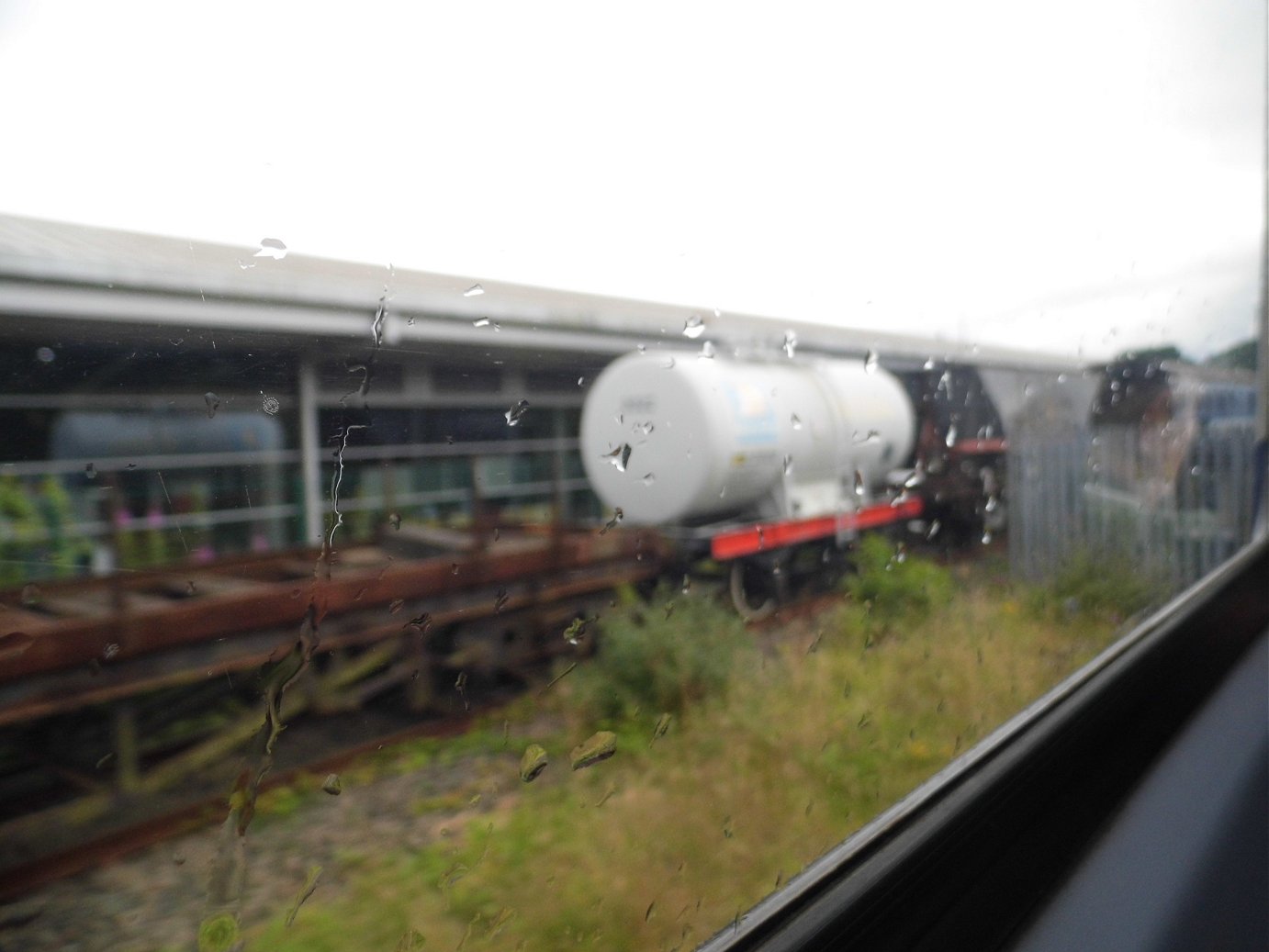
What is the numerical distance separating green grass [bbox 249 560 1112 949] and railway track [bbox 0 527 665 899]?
143 mm

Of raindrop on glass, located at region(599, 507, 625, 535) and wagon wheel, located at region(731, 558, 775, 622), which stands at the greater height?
raindrop on glass, located at region(599, 507, 625, 535)

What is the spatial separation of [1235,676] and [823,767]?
166 centimetres

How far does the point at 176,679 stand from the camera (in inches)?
29.4

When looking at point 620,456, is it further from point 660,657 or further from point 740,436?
point 740,436

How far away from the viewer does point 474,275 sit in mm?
850

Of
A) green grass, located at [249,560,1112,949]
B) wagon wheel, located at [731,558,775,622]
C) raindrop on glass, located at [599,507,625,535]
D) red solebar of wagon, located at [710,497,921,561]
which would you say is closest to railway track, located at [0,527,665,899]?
green grass, located at [249,560,1112,949]

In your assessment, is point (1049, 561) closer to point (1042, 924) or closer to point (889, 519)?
point (889, 519)

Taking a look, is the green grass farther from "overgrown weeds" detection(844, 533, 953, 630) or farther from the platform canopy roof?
the platform canopy roof

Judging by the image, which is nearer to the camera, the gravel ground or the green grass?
the gravel ground

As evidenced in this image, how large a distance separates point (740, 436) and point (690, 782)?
0.87 meters

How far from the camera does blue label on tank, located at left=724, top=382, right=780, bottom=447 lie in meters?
1.94

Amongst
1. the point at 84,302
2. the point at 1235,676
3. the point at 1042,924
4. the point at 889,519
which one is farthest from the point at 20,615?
the point at 1235,676

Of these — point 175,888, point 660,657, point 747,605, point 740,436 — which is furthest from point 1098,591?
point 175,888

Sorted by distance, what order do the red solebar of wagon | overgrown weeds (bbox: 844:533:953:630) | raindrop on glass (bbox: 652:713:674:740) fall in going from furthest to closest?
the red solebar of wagon → overgrown weeds (bbox: 844:533:953:630) → raindrop on glass (bbox: 652:713:674:740)
